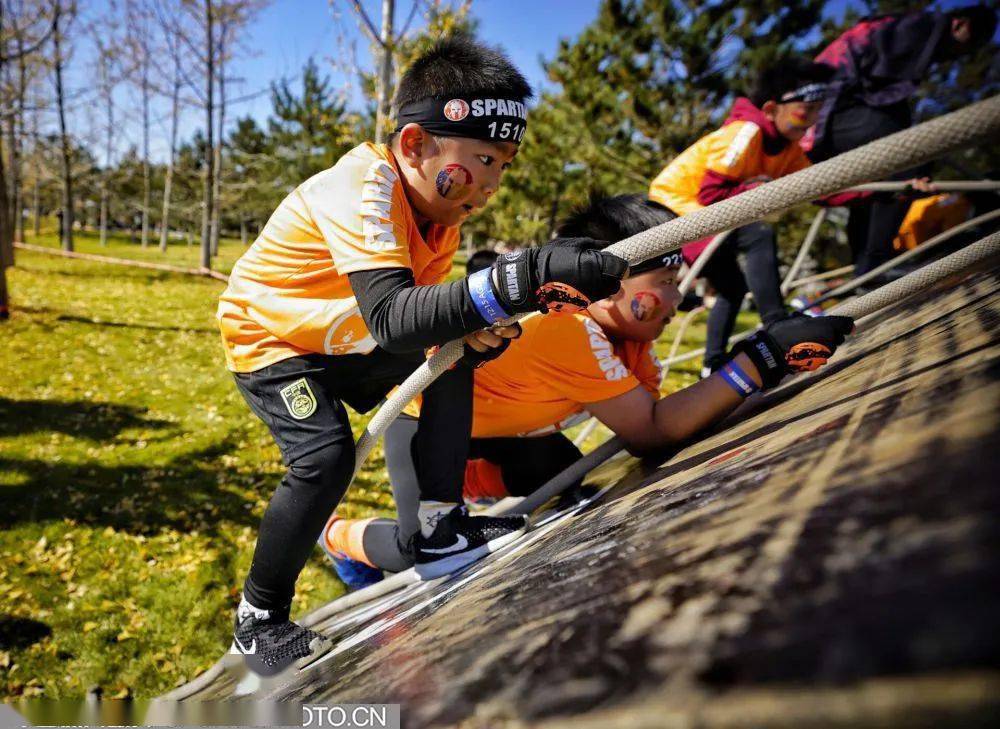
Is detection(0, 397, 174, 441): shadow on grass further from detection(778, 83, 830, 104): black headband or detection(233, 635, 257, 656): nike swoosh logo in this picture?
detection(778, 83, 830, 104): black headband

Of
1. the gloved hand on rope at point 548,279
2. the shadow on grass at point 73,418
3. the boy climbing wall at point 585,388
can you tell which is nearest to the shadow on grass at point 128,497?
the shadow on grass at point 73,418

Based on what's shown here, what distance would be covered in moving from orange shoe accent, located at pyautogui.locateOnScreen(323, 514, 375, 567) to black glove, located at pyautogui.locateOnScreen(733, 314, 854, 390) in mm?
1697

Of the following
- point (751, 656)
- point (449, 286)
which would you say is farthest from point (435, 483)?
point (751, 656)

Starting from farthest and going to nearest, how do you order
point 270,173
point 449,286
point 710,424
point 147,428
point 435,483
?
point 270,173, point 147,428, point 435,483, point 710,424, point 449,286

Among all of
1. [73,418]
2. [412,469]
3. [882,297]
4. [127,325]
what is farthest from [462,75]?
[127,325]

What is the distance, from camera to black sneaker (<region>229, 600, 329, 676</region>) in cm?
159

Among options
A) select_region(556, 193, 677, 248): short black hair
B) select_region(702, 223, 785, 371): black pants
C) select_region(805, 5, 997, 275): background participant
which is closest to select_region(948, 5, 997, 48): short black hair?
select_region(805, 5, 997, 275): background participant

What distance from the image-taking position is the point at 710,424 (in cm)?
172

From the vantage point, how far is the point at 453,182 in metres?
1.66

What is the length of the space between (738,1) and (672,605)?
15.5 meters

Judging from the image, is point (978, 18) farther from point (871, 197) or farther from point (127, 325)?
point (127, 325)

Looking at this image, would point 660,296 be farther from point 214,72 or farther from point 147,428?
point 214,72

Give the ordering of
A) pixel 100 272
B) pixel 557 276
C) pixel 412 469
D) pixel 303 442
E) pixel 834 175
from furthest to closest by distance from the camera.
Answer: pixel 100 272, pixel 412 469, pixel 303 442, pixel 557 276, pixel 834 175

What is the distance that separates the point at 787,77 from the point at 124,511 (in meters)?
4.68
